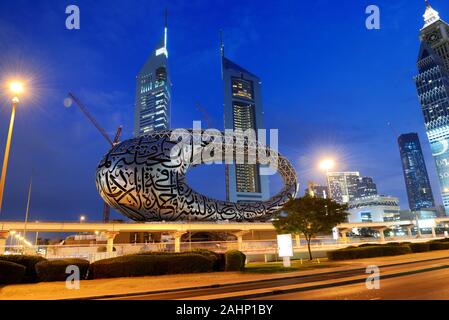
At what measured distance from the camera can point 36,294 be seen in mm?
13148

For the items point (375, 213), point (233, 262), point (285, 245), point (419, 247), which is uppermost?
point (375, 213)

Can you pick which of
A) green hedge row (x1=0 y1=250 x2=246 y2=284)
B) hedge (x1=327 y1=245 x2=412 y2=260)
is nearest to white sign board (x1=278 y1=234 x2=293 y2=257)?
green hedge row (x1=0 y1=250 x2=246 y2=284)

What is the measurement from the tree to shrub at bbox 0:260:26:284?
2179cm

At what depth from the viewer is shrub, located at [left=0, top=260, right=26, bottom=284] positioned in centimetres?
1616

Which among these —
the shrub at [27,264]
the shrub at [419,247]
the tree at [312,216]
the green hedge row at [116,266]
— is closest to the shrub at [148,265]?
the green hedge row at [116,266]

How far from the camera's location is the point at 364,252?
2822 cm

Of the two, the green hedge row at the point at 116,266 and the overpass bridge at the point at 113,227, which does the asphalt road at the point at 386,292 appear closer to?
the green hedge row at the point at 116,266

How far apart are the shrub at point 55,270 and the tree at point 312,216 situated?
18.8 meters

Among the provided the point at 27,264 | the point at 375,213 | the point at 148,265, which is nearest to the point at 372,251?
the point at 148,265

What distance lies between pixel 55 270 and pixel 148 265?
5.17 meters

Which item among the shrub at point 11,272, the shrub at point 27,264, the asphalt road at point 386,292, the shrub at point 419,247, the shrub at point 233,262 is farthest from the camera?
the shrub at point 419,247

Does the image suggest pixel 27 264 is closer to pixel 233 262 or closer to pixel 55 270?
pixel 55 270

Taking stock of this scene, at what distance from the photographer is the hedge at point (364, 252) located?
91.1 ft
